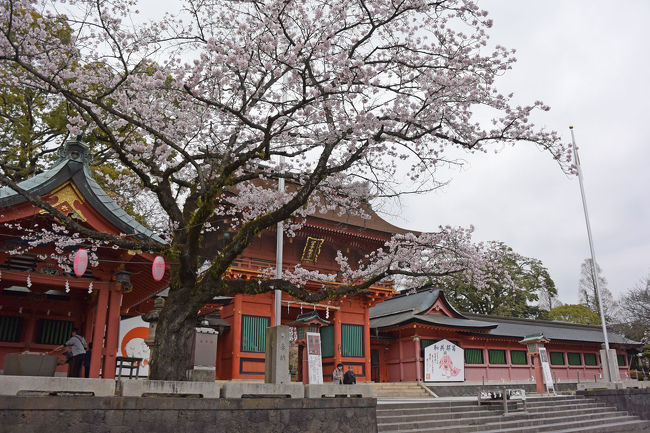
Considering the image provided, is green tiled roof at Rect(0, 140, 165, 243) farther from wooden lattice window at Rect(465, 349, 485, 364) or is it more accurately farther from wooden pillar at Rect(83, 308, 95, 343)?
wooden lattice window at Rect(465, 349, 485, 364)

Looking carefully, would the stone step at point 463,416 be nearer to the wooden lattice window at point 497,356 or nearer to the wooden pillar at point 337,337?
the wooden pillar at point 337,337

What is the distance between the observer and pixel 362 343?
23.6 meters

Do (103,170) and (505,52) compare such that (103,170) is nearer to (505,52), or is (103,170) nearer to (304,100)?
(304,100)

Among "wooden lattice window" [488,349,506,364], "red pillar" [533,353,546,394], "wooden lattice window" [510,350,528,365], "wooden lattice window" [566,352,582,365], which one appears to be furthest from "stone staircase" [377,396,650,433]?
"wooden lattice window" [566,352,582,365]

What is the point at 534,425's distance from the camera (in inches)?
646

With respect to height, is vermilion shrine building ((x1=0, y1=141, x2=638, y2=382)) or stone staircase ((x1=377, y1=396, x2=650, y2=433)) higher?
vermilion shrine building ((x1=0, y1=141, x2=638, y2=382))

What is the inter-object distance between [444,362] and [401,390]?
3902 millimetres

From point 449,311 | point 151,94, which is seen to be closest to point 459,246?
point 151,94

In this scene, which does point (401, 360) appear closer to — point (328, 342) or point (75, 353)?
point (328, 342)

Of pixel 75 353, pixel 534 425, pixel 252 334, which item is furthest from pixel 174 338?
pixel 534 425

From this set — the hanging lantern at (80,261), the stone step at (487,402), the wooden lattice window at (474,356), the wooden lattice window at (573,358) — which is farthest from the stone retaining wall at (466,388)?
the hanging lantern at (80,261)

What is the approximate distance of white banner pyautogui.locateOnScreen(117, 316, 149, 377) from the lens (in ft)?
59.8

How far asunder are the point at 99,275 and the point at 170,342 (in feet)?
11.3

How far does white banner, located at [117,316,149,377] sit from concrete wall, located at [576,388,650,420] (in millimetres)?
19194
